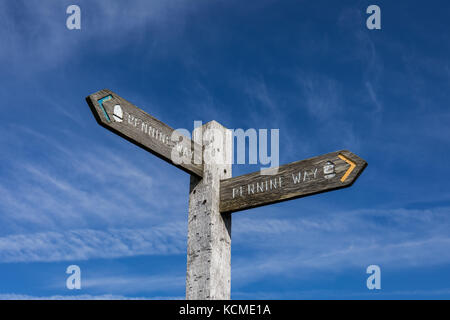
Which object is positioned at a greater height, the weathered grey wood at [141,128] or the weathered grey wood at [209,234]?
the weathered grey wood at [141,128]

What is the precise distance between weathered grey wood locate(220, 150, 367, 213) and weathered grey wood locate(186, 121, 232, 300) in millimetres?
125

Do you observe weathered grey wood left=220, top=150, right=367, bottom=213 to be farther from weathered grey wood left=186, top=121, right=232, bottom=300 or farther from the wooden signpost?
weathered grey wood left=186, top=121, right=232, bottom=300

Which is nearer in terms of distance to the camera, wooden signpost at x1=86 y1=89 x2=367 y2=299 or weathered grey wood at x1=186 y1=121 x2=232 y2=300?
wooden signpost at x1=86 y1=89 x2=367 y2=299

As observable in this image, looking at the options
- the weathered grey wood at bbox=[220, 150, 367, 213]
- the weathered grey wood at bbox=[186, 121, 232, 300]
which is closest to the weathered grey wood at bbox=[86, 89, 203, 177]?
the weathered grey wood at bbox=[186, 121, 232, 300]

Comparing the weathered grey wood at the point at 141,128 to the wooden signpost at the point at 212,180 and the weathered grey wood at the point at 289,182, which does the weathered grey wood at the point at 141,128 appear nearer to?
the wooden signpost at the point at 212,180

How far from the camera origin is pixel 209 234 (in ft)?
13.4

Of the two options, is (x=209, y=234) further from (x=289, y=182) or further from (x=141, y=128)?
(x=141, y=128)

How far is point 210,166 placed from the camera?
4.41 meters

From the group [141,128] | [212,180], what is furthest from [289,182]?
[141,128]

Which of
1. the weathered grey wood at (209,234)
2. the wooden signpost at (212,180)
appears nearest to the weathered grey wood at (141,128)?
the wooden signpost at (212,180)

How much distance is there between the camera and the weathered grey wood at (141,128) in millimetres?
3602

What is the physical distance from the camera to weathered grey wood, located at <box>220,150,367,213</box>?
368 cm
